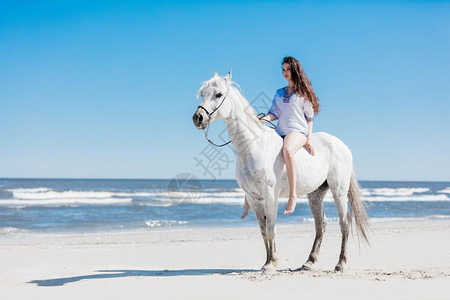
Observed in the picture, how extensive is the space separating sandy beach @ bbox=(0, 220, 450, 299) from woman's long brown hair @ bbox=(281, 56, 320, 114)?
1.82 m

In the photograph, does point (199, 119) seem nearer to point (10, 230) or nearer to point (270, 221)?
point (270, 221)

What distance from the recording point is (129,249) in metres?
6.98

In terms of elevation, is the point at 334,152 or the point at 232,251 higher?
the point at 334,152

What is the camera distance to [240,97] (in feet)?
13.8

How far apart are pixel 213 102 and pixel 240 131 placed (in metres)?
0.43

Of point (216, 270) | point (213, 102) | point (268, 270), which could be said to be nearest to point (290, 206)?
point (268, 270)

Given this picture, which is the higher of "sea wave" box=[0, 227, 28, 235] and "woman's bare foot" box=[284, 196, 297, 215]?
"woman's bare foot" box=[284, 196, 297, 215]

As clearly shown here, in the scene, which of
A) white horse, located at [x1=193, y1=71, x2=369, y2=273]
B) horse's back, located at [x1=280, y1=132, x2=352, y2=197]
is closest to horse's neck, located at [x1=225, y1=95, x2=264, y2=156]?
white horse, located at [x1=193, y1=71, x2=369, y2=273]

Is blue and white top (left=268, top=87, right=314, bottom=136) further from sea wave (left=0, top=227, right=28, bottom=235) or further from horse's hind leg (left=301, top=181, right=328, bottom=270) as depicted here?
sea wave (left=0, top=227, right=28, bottom=235)

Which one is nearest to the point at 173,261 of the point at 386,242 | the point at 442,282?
the point at 442,282

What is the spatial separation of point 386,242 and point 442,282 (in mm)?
3766

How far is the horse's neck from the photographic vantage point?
4125 millimetres

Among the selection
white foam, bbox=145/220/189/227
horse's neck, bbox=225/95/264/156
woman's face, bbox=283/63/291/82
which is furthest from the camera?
white foam, bbox=145/220/189/227

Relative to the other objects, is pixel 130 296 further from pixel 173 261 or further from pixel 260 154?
pixel 173 261
